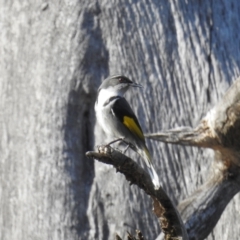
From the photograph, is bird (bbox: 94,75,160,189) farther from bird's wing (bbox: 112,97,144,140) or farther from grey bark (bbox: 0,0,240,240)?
grey bark (bbox: 0,0,240,240)

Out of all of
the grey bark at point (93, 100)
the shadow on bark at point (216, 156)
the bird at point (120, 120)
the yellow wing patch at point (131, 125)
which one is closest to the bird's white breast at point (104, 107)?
the bird at point (120, 120)

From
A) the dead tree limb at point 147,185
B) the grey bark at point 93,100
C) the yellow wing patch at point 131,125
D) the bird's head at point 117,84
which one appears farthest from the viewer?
the grey bark at point 93,100

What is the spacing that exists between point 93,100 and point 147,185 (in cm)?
198

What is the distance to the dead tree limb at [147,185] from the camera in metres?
4.71

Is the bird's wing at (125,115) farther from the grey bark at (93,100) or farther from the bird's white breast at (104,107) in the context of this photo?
the grey bark at (93,100)

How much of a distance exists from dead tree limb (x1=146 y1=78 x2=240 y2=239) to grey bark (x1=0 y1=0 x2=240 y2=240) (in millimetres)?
647

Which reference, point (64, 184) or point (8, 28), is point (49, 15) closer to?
point (8, 28)

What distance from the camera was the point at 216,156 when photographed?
21.3ft

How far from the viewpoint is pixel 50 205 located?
702cm

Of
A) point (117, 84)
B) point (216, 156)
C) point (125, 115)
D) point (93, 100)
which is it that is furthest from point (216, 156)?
point (125, 115)

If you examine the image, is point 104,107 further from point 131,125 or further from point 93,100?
point 93,100

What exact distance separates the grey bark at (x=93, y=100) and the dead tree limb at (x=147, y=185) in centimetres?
167

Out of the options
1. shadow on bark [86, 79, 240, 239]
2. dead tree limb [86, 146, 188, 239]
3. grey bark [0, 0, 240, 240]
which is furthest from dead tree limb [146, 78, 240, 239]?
dead tree limb [86, 146, 188, 239]

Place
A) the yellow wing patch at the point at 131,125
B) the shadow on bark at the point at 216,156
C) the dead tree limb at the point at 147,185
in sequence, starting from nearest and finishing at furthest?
the dead tree limb at the point at 147,185 < the yellow wing patch at the point at 131,125 < the shadow on bark at the point at 216,156
